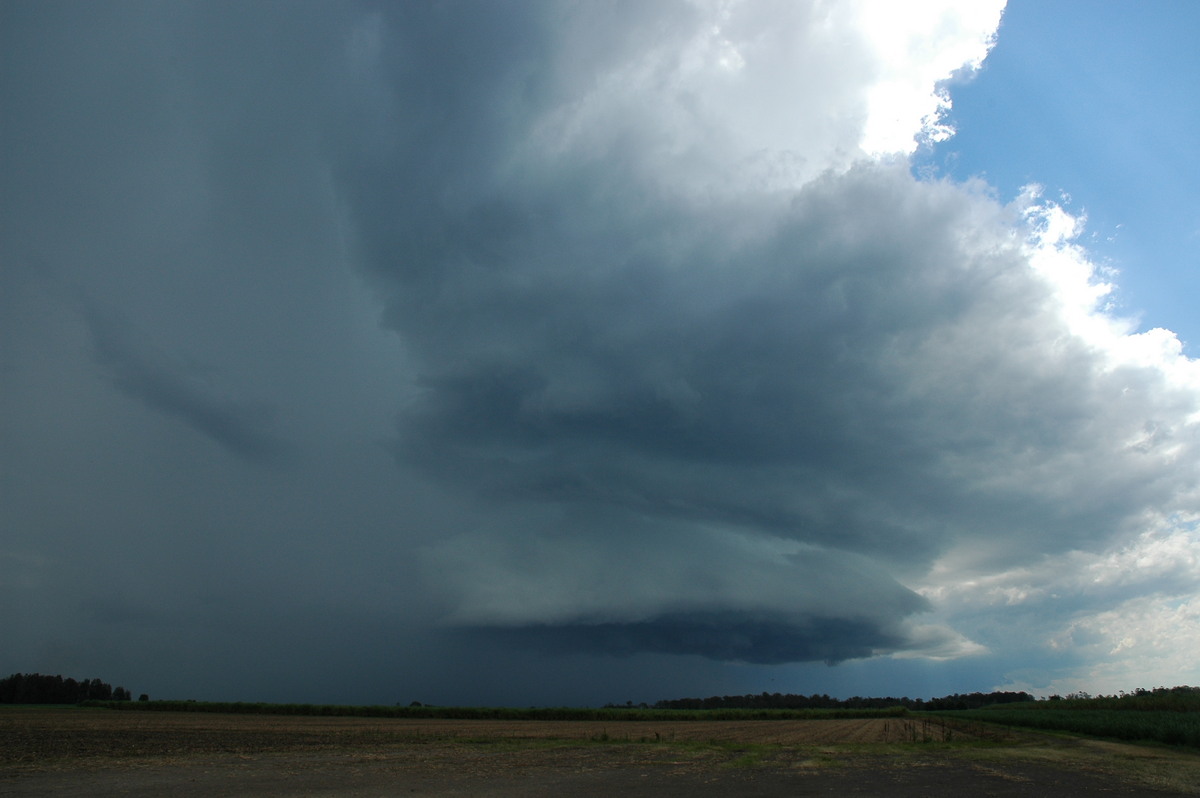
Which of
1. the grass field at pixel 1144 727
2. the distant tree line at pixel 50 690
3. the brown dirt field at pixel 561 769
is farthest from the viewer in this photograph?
the distant tree line at pixel 50 690

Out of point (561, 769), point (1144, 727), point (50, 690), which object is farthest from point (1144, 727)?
point (50, 690)

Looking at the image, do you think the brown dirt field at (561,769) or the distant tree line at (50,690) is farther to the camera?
the distant tree line at (50,690)

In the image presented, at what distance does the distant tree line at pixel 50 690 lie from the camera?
610ft

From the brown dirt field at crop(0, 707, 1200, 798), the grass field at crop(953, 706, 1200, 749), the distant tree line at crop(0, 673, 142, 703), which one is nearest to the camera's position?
the brown dirt field at crop(0, 707, 1200, 798)

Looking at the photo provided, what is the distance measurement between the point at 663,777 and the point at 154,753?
102ft

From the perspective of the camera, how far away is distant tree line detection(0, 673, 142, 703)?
186 m

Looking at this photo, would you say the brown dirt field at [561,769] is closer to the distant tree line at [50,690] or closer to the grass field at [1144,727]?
the grass field at [1144,727]

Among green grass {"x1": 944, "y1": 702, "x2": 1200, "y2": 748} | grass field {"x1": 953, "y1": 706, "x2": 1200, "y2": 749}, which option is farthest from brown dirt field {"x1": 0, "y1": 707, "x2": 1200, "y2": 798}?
green grass {"x1": 944, "y1": 702, "x2": 1200, "y2": 748}

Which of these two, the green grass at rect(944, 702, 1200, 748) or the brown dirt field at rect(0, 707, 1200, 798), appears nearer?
the brown dirt field at rect(0, 707, 1200, 798)

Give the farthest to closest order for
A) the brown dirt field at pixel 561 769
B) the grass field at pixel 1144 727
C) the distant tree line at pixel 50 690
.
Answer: the distant tree line at pixel 50 690 → the grass field at pixel 1144 727 → the brown dirt field at pixel 561 769

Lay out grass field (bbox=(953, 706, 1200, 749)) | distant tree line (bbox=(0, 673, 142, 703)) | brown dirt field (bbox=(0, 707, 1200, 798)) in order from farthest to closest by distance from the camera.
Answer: distant tree line (bbox=(0, 673, 142, 703)) < grass field (bbox=(953, 706, 1200, 749)) < brown dirt field (bbox=(0, 707, 1200, 798))

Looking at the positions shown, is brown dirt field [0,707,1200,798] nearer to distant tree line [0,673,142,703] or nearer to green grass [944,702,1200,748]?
green grass [944,702,1200,748]

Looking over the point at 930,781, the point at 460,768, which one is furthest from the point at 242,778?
the point at 930,781

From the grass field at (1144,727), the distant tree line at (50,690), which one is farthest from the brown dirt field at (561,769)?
the distant tree line at (50,690)
